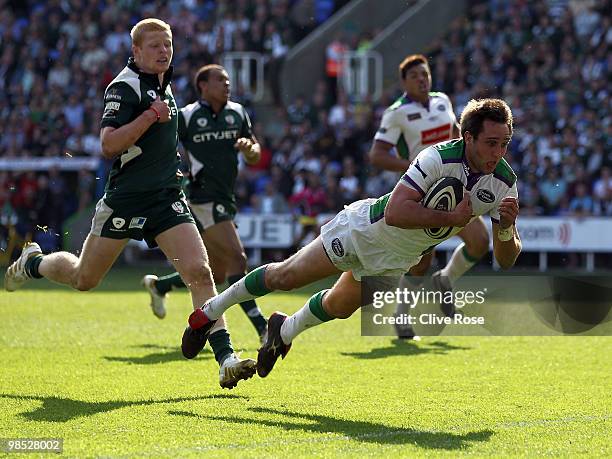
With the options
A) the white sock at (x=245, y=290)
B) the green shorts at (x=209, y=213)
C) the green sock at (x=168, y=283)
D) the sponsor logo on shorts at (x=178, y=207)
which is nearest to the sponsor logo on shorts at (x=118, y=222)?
the sponsor logo on shorts at (x=178, y=207)

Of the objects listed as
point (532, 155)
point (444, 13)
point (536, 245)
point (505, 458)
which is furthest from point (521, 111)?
point (505, 458)

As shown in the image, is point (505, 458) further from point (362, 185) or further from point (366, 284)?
point (362, 185)

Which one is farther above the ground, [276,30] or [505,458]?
[276,30]

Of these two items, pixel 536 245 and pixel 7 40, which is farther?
pixel 7 40

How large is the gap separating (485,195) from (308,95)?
20022 millimetres

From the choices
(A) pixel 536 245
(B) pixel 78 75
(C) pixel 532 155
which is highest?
(B) pixel 78 75

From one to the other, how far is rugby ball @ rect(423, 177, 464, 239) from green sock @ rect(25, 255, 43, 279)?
11.4ft

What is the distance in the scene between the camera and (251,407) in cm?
732

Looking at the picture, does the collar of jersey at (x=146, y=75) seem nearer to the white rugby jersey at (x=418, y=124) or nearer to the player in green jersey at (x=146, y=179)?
the player in green jersey at (x=146, y=179)

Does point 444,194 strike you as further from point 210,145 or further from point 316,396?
point 210,145

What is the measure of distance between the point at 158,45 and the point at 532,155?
1437 cm

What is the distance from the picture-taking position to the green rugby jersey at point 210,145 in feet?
36.4

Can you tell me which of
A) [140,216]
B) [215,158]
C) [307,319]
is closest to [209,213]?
[215,158]

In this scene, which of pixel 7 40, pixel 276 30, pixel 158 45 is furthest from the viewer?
pixel 7 40
